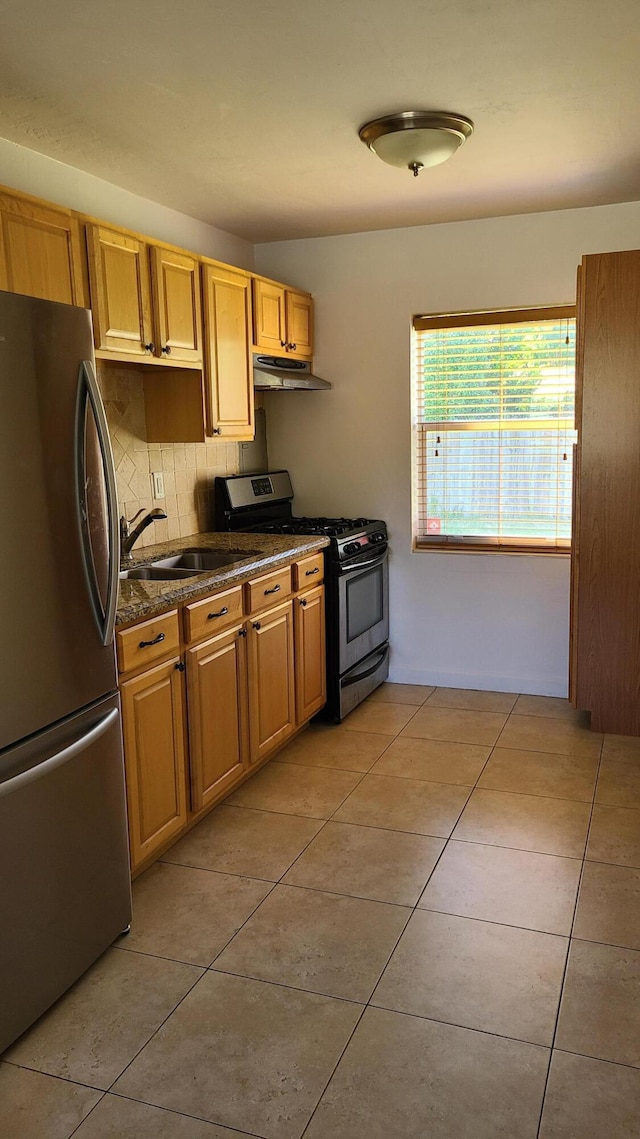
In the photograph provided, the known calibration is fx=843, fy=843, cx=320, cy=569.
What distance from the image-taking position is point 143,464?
12.4ft

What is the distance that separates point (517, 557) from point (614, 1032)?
276cm

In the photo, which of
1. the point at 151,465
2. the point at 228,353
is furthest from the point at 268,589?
the point at 228,353

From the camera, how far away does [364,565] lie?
440cm

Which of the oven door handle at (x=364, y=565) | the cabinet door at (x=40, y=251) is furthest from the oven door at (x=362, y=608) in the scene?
the cabinet door at (x=40, y=251)

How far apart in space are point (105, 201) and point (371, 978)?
302cm

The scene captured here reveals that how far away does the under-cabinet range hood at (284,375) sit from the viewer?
13.6ft

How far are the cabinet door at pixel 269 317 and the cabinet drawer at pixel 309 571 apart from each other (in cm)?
109

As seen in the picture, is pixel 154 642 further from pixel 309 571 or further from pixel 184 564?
pixel 309 571

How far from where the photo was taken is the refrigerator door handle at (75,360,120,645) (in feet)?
6.99

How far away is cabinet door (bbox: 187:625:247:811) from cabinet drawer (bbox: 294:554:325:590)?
0.55 metres

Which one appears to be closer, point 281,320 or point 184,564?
point 184,564

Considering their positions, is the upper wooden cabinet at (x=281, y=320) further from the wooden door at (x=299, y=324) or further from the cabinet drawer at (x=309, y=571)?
the cabinet drawer at (x=309, y=571)

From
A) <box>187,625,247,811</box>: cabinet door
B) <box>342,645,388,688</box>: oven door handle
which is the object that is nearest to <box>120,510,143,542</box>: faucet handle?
<box>187,625,247,811</box>: cabinet door

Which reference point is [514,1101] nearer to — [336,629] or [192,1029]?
[192,1029]
